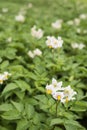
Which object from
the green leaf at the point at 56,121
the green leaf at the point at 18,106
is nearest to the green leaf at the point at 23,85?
the green leaf at the point at 18,106

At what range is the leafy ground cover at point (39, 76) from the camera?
2.19m

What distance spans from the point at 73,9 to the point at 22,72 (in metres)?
3.54

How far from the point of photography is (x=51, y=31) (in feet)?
13.1

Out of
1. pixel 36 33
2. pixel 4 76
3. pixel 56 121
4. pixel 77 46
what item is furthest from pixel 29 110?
pixel 77 46

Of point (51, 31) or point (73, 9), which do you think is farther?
point (73, 9)

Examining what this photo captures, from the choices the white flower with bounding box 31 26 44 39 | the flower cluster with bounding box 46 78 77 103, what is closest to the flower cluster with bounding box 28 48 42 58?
the white flower with bounding box 31 26 44 39

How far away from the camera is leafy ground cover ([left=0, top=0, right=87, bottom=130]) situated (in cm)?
219

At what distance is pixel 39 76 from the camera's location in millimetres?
2621

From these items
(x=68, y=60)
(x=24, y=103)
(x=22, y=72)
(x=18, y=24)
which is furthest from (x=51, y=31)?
(x=24, y=103)

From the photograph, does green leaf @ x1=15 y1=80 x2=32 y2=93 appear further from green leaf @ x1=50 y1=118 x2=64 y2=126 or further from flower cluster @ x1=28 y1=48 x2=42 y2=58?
flower cluster @ x1=28 y1=48 x2=42 y2=58

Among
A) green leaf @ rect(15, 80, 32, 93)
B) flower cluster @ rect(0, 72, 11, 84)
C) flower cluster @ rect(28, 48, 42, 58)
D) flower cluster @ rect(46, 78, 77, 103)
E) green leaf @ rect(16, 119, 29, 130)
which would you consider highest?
flower cluster @ rect(28, 48, 42, 58)

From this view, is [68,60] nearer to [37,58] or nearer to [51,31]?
[37,58]

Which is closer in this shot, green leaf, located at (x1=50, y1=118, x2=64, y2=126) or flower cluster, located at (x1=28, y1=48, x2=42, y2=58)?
green leaf, located at (x1=50, y1=118, x2=64, y2=126)

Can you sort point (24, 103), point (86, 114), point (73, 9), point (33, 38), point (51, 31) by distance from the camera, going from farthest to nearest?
point (73, 9), point (51, 31), point (33, 38), point (86, 114), point (24, 103)
